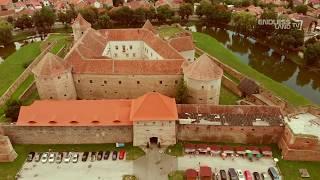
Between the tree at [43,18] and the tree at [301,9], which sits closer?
the tree at [43,18]

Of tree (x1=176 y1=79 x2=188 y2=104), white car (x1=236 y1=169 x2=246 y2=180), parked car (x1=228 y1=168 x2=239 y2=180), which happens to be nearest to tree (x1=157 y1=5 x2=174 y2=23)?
tree (x1=176 y1=79 x2=188 y2=104)

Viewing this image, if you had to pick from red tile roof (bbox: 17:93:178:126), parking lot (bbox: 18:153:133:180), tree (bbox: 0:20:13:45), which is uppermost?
tree (bbox: 0:20:13:45)

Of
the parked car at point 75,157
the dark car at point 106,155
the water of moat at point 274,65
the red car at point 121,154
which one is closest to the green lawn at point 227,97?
the water of moat at point 274,65

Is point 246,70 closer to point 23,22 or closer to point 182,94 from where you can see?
point 182,94

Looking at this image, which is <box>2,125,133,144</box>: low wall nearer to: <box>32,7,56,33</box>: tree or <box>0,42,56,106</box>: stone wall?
<box>0,42,56,106</box>: stone wall

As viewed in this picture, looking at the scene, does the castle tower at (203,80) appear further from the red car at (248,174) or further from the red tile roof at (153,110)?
the red car at (248,174)

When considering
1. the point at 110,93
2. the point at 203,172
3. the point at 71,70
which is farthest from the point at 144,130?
the point at 71,70
